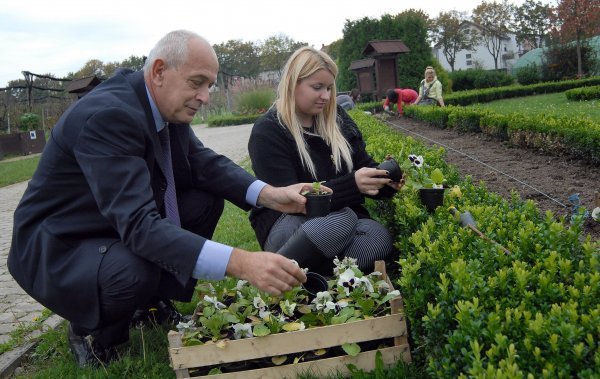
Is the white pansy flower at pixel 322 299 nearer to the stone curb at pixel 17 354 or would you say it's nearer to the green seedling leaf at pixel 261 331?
the green seedling leaf at pixel 261 331

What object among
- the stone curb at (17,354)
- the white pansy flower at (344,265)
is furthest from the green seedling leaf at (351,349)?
the stone curb at (17,354)

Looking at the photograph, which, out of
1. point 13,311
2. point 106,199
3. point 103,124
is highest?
point 103,124

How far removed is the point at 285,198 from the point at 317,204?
0.22 metres

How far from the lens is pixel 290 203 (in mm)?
3172

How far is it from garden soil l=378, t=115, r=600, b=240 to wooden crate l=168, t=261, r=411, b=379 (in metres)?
2.49

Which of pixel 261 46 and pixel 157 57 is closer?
pixel 157 57

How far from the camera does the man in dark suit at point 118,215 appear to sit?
222 cm

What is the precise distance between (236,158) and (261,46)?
55.1 metres

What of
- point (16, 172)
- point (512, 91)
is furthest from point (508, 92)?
point (16, 172)

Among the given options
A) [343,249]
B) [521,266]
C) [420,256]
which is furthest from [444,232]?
[343,249]

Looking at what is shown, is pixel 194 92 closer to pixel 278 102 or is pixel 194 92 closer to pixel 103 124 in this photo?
pixel 103 124

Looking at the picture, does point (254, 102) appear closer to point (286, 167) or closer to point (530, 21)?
point (286, 167)

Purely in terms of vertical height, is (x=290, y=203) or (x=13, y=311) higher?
(x=290, y=203)

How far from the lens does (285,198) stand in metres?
3.15
